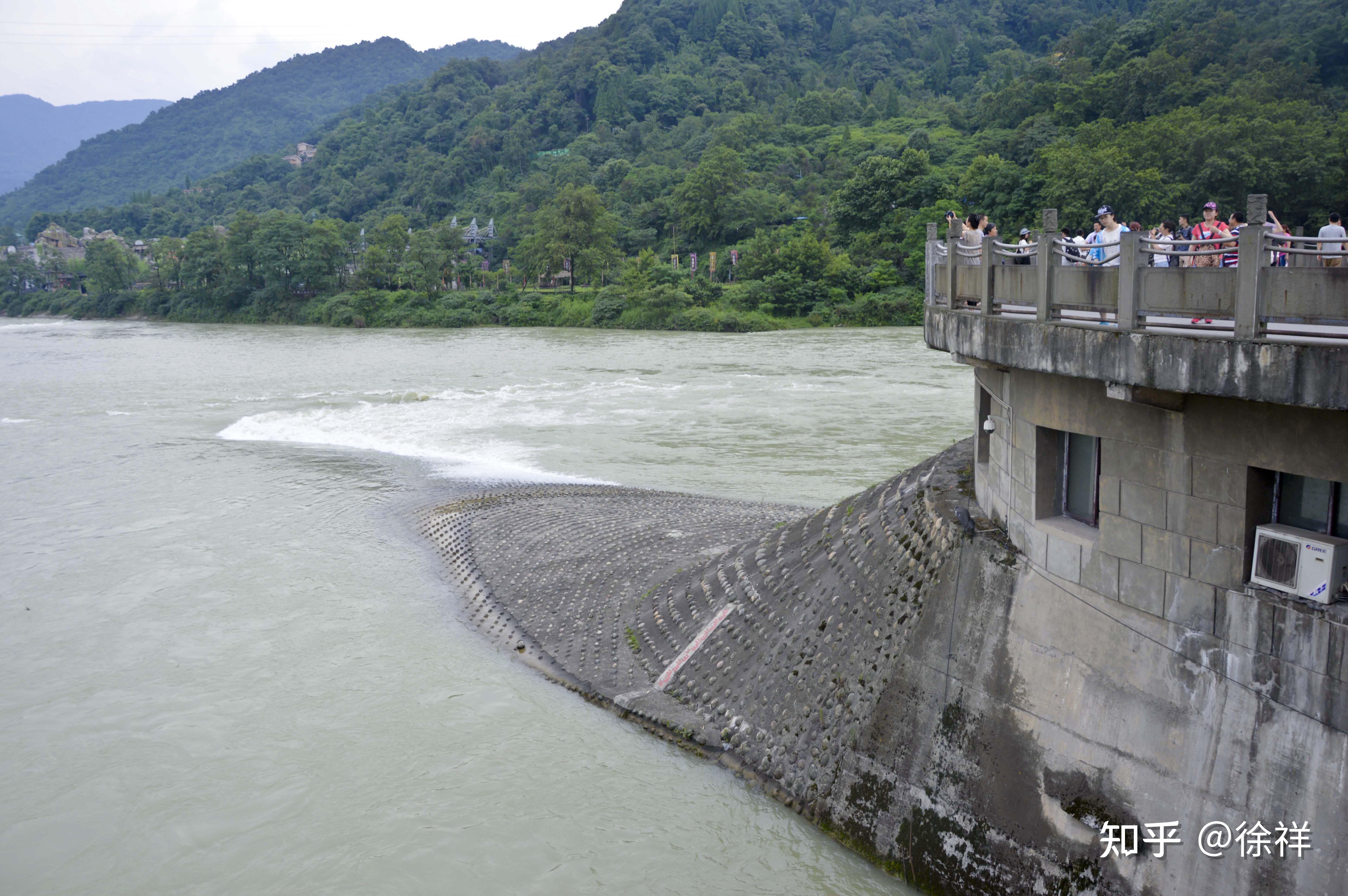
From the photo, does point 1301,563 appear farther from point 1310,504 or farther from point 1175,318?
point 1175,318

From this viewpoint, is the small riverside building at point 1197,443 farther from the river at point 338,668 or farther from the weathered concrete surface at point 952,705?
the river at point 338,668

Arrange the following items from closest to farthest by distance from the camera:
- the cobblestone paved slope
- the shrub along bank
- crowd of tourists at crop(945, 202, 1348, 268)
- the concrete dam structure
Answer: the concrete dam structure
crowd of tourists at crop(945, 202, 1348, 268)
the cobblestone paved slope
the shrub along bank

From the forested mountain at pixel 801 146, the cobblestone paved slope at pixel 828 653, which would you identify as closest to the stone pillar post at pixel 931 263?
the cobblestone paved slope at pixel 828 653

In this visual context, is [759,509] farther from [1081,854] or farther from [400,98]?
[400,98]

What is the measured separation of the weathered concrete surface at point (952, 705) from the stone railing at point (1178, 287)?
2.23 m

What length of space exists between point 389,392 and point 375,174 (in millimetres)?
119161

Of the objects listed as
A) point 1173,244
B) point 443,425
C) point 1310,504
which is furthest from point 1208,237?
point 443,425

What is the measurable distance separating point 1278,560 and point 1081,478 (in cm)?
201

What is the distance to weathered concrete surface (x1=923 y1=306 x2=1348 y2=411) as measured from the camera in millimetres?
5969

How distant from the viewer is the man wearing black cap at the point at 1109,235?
7934mm

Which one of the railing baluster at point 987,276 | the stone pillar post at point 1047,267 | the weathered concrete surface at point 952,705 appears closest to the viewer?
the weathered concrete surface at point 952,705

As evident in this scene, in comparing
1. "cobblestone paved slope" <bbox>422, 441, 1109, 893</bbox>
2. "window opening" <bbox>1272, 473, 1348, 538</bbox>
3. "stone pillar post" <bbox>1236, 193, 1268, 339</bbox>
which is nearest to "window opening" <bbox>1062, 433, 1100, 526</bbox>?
"cobblestone paved slope" <bbox>422, 441, 1109, 893</bbox>

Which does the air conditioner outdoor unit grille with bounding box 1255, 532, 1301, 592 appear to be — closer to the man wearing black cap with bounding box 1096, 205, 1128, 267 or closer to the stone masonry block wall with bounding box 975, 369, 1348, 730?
the stone masonry block wall with bounding box 975, 369, 1348, 730

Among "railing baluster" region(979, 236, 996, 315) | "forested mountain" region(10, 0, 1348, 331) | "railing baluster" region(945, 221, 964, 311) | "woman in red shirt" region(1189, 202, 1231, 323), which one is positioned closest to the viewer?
"woman in red shirt" region(1189, 202, 1231, 323)
